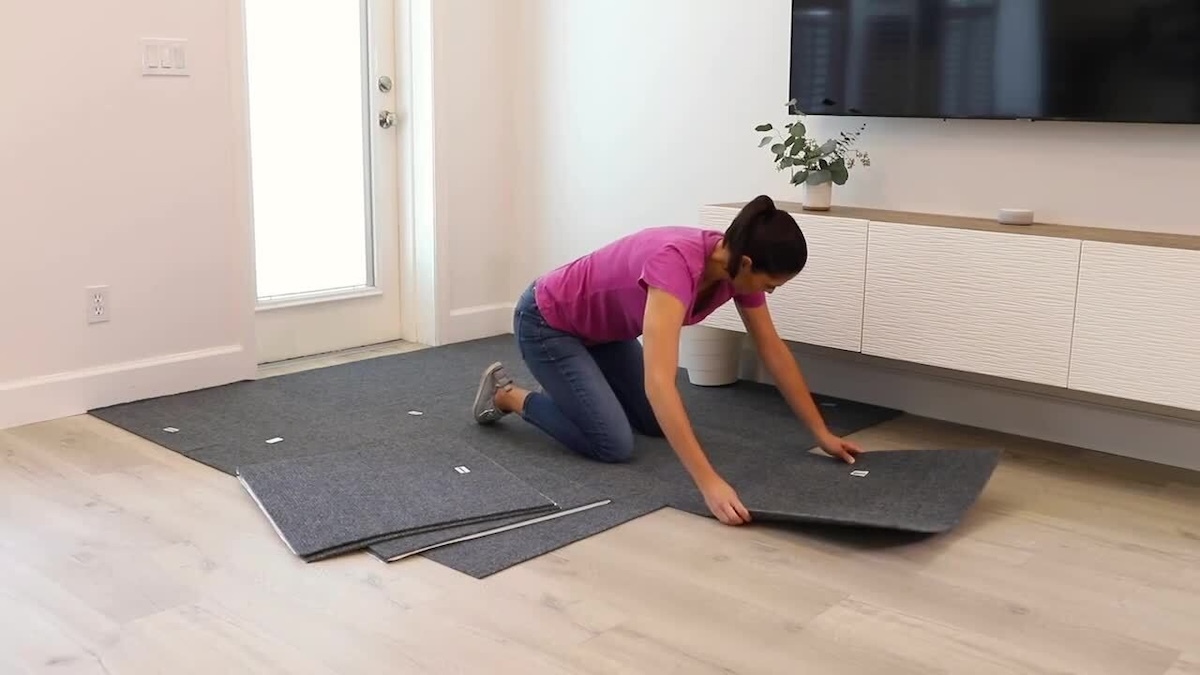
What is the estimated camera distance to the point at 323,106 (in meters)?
4.31

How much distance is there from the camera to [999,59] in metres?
3.34

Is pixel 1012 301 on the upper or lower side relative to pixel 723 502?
upper

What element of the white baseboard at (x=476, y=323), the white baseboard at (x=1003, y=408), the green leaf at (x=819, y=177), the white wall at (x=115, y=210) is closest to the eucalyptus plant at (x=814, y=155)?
the green leaf at (x=819, y=177)

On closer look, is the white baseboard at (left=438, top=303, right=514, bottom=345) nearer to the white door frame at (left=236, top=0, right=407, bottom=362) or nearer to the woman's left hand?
the white door frame at (left=236, top=0, right=407, bottom=362)

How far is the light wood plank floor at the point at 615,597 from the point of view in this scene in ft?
6.67

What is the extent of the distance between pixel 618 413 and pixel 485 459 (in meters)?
0.37

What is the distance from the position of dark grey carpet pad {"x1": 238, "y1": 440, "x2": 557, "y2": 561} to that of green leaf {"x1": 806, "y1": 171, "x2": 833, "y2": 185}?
4.48ft

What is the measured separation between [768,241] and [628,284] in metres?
0.46

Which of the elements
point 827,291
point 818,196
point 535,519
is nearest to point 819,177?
point 818,196

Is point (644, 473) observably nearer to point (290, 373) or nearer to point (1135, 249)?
point (1135, 249)

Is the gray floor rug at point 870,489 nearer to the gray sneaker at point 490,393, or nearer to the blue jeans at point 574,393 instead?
the blue jeans at point 574,393

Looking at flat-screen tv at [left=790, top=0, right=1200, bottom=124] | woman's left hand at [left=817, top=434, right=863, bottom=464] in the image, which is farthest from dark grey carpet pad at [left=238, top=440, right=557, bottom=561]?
flat-screen tv at [left=790, top=0, right=1200, bottom=124]

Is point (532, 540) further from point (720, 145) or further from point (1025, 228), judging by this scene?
point (720, 145)

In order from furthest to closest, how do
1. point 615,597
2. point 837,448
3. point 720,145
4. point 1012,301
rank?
point 720,145 < point 1012,301 < point 837,448 < point 615,597
